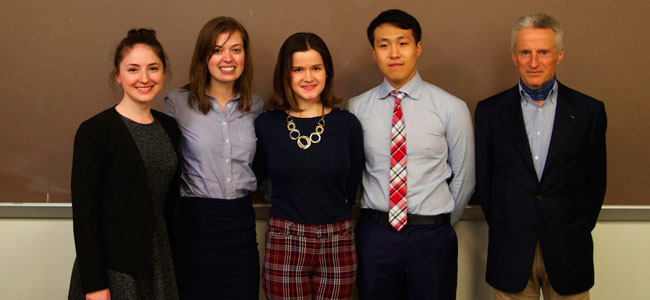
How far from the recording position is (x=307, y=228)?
6.42 ft

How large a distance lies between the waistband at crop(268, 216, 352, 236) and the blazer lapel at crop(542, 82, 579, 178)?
0.86 m

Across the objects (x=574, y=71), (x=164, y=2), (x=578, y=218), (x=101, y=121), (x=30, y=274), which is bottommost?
(x=30, y=274)

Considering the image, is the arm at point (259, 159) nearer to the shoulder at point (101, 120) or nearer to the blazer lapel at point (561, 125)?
the shoulder at point (101, 120)

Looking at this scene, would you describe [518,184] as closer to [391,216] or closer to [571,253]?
[571,253]

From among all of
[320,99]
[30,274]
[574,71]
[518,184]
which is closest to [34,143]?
[30,274]

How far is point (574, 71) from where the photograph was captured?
2439 millimetres

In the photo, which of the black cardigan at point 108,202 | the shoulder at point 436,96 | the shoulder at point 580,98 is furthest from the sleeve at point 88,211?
the shoulder at point 580,98

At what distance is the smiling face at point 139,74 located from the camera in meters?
1.78

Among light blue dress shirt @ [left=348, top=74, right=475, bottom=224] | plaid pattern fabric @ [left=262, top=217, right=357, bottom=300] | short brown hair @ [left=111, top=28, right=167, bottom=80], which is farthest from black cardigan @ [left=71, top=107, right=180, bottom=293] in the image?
light blue dress shirt @ [left=348, top=74, right=475, bottom=224]

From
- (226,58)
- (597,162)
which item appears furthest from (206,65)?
(597,162)

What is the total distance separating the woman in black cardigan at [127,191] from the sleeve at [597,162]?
1655mm

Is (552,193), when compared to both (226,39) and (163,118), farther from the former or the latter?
(163,118)

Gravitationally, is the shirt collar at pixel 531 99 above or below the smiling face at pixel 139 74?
below

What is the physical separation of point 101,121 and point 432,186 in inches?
50.7
